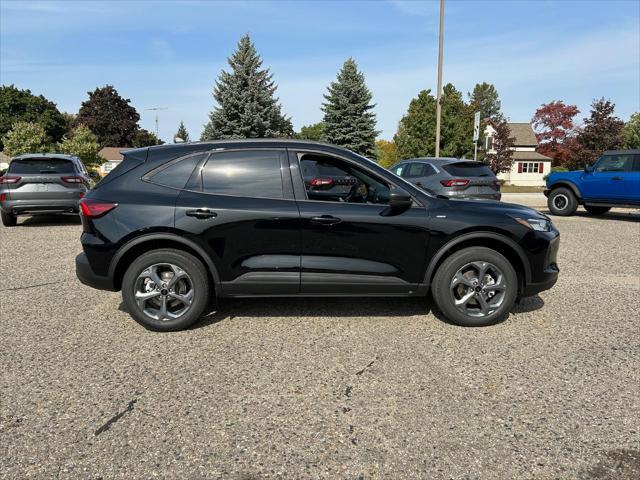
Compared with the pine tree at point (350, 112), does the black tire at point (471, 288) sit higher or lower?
lower

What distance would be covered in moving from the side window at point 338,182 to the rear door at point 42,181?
7.95 meters

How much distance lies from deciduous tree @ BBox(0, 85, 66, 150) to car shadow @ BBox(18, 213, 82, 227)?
3232 inches

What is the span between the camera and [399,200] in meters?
4.11

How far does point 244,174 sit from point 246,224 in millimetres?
487

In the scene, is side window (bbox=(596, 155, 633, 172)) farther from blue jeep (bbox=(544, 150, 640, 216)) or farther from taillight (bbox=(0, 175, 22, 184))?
taillight (bbox=(0, 175, 22, 184))

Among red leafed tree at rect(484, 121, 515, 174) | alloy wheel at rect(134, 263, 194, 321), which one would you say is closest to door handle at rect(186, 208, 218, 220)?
alloy wheel at rect(134, 263, 194, 321)

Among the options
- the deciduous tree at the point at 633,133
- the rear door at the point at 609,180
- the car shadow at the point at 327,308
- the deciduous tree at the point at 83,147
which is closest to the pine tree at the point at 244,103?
the deciduous tree at the point at 83,147

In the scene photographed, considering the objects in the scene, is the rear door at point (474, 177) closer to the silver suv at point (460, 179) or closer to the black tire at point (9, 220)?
the silver suv at point (460, 179)

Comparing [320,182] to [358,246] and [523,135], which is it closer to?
[358,246]

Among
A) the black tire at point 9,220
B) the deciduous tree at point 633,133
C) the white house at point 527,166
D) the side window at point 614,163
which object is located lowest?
the black tire at point 9,220

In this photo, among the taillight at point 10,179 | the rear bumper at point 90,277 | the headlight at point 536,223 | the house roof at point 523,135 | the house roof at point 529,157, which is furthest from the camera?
the house roof at point 523,135

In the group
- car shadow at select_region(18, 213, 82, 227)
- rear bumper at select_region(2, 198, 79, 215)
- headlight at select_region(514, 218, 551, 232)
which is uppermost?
headlight at select_region(514, 218, 551, 232)

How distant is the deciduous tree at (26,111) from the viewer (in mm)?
83250

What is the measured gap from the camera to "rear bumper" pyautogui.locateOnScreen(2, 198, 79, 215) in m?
10.1
